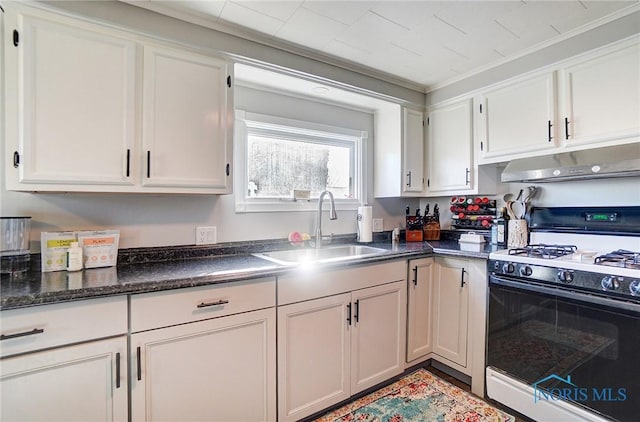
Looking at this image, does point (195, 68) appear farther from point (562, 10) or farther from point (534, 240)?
point (534, 240)

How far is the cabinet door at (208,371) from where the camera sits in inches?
49.9

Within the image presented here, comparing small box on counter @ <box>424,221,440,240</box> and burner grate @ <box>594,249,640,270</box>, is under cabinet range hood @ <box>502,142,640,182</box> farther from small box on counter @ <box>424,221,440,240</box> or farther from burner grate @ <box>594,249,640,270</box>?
small box on counter @ <box>424,221,440,240</box>

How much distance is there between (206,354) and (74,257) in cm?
76

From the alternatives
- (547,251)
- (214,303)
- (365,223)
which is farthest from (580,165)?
(214,303)

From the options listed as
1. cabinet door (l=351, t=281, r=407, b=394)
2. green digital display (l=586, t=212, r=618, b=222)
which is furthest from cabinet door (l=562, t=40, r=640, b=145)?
cabinet door (l=351, t=281, r=407, b=394)

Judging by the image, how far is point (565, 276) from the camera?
157cm

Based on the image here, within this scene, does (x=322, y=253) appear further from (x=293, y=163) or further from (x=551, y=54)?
(x=551, y=54)

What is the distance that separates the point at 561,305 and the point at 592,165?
79 cm

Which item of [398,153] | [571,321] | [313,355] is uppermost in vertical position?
[398,153]

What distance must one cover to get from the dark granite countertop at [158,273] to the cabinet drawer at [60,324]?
4 cm

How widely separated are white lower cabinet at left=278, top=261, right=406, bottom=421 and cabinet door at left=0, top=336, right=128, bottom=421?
2.29ft

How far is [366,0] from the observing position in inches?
61.1

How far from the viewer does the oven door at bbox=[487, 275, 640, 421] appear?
4.59 feet

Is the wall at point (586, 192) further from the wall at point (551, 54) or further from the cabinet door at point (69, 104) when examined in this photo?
the cabinet door at point (69, 104)
